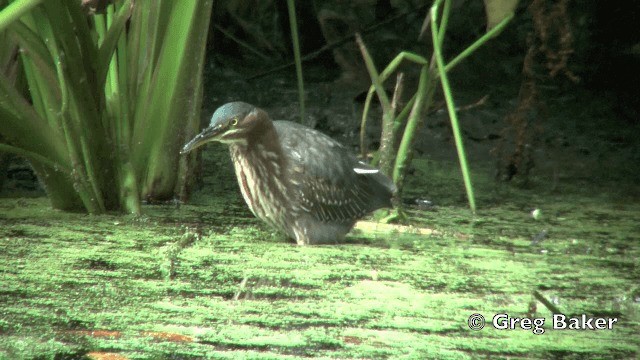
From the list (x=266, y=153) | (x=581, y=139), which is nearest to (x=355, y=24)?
(x=581, y=139)

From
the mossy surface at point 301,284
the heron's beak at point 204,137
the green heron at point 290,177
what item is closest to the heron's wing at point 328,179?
the green heron at point 290,177

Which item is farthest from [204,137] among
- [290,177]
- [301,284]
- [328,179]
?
[301,284]

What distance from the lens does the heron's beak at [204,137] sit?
3.23m

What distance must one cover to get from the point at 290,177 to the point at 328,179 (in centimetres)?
14

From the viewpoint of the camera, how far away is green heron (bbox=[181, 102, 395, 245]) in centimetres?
339

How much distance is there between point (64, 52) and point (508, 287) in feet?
4.99

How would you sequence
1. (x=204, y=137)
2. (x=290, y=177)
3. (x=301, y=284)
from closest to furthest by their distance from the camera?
1. (x=301, y=284)
2. (x=204, y=137)
3. (x=290, y=177)

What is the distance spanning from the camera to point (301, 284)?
2768 millimetres

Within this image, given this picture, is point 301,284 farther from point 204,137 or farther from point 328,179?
point 328,179

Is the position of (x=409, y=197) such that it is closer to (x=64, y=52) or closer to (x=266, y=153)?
(x=266, y=153)

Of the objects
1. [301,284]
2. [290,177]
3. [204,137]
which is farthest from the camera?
[290,177]

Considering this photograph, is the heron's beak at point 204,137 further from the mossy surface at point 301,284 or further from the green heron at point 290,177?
the mossy surface at point 301,284

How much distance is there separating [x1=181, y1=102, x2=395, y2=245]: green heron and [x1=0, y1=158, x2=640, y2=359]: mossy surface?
0.09 meters

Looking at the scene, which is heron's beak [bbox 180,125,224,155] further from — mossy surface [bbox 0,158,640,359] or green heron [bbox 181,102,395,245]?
mossy surface [bbox 0,158,640,359]
